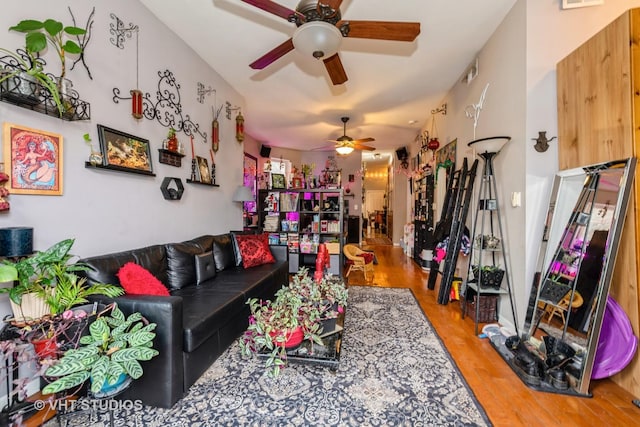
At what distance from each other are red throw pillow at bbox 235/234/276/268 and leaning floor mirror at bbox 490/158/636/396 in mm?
2506

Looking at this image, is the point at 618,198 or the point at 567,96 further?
the point at 567,96

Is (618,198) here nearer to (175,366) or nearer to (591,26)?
(591,26)

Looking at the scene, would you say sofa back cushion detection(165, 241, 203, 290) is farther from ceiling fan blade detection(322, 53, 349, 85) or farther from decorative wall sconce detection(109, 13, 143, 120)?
ceiling fan blade detection(322, 53, 349, 85)

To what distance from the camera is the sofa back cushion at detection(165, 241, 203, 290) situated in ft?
8.04

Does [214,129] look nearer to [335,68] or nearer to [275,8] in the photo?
[335,68]

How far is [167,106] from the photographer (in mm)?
2814

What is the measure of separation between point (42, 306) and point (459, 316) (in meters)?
3.36

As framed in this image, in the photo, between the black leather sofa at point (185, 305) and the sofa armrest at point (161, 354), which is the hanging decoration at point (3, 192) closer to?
the black leather sofa at point (185, 305)

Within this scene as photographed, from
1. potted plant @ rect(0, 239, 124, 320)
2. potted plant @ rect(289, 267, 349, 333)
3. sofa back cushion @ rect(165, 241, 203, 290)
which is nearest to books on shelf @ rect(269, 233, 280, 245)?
sofa back cushion @ rect(165, 241, 203, 290)

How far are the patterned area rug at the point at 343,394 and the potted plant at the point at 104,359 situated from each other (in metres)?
0.47

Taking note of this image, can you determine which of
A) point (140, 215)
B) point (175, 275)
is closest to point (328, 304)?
point (175, 275)

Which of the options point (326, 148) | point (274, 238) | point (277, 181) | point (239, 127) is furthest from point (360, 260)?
point (326, 148)

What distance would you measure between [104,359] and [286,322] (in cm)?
90

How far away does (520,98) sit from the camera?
94.4 inches
